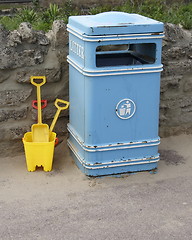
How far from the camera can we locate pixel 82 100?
473cm

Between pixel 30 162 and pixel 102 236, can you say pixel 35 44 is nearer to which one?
pixel 30 162

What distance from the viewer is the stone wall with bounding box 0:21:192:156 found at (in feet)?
16.7

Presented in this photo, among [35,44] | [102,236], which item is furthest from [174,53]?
[102,236]

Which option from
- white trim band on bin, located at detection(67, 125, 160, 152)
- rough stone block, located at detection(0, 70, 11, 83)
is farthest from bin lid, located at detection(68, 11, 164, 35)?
white trim band on bin, located at detection(67, 125, 160, 152)

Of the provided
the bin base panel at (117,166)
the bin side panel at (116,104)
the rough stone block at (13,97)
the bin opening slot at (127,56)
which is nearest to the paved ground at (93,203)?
the bin base panel at (117,166)

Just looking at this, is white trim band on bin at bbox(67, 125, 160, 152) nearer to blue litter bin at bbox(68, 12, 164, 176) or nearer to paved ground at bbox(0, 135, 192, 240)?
blue litter bin at bbox(68, 12, 164, 176)

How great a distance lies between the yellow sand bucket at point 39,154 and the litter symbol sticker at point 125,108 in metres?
0.64

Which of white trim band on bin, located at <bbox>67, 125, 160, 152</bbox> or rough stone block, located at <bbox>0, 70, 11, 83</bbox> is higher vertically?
rough stone block, located at <bbox>0, 70, 11, 83</bbox>

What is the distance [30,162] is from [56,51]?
106 cm

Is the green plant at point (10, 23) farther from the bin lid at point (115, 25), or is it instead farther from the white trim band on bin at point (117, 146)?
the white trim band on bin at point (117, 146)

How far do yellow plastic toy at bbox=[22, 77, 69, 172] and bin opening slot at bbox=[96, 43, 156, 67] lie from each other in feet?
1.70

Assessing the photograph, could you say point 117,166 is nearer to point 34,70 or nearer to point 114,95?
point 114,95

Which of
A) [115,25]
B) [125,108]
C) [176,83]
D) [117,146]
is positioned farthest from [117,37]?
[176,83]

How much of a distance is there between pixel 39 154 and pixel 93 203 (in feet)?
2.38
